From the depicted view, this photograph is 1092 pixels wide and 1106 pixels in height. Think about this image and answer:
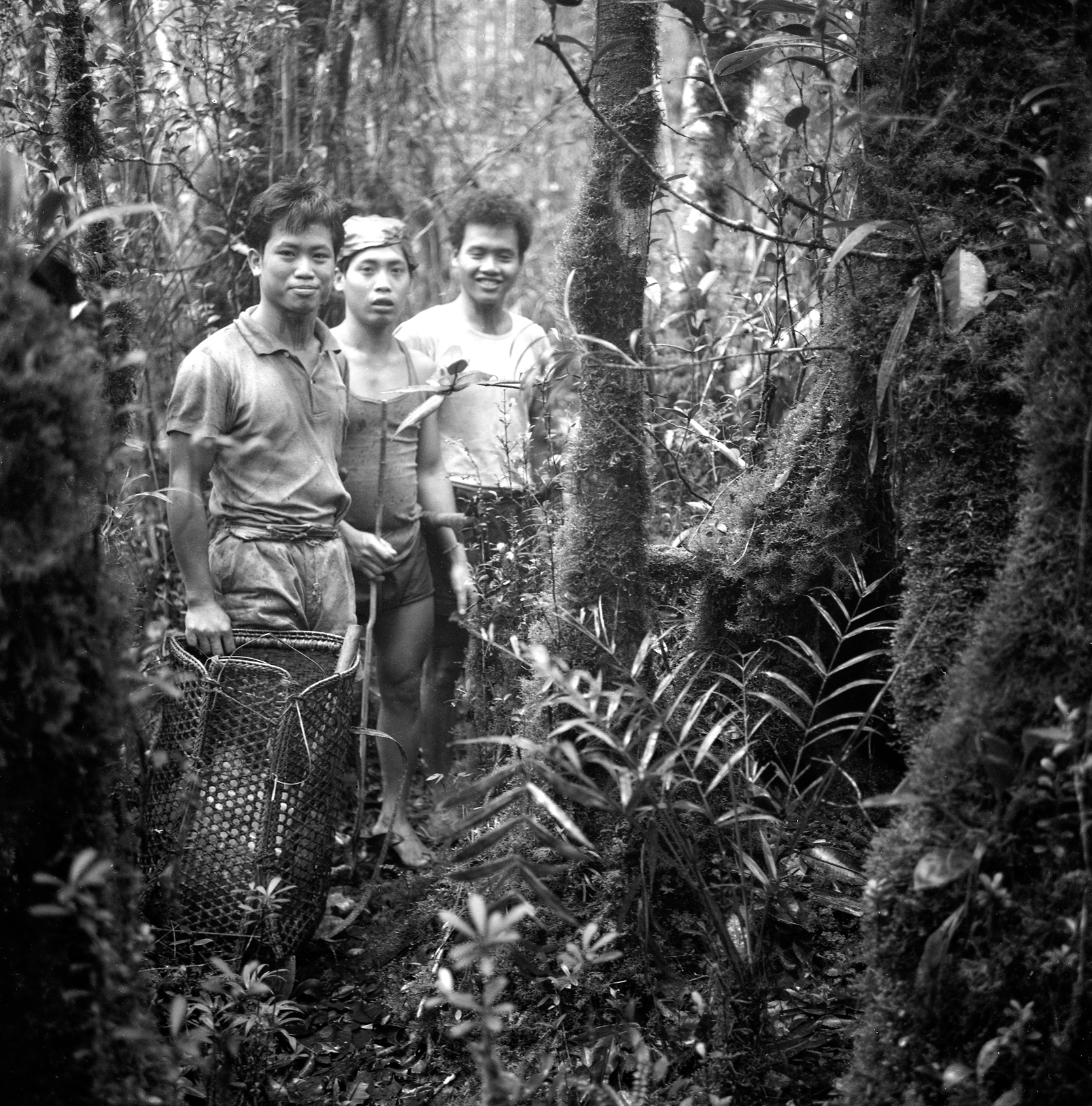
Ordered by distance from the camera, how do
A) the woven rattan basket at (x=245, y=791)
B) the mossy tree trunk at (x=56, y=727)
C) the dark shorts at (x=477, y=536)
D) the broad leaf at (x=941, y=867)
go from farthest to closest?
the dark shorts at (x=477, y=536) → the woven rattan basket at (x=245, y=791) → the broad leaf at (x=941, y=867) → the mossy tree trunk at (x=56, y=727)

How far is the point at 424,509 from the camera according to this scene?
432 cm

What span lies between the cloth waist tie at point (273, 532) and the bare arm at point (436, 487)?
28.4 inches

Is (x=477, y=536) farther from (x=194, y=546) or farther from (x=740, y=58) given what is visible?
(x=740, y=58)

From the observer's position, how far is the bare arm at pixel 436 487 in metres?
4.26

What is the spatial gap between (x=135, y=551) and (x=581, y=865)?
2.15 metres

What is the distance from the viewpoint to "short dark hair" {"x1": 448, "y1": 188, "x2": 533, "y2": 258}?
4.93m

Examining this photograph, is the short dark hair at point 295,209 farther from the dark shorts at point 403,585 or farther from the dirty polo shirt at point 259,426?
the dark shorts at point 403,585

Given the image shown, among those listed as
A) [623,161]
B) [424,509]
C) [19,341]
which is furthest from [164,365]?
[19,341]

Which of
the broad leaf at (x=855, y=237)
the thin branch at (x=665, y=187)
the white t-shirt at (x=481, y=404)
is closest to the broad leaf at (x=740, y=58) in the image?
the thin branch at (x=665, y=187)

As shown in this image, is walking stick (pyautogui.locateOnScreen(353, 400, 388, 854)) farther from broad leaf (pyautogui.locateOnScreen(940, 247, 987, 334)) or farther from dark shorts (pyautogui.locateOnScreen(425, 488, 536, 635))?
broad leaf (pyautogui.locateOnScreen(940, 247, 987, 334))

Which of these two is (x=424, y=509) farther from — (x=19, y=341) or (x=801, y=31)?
(x=19, y=341)

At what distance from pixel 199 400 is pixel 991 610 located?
237 cm

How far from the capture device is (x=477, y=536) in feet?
14.5

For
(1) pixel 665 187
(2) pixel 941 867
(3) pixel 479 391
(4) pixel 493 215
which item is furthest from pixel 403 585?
(2) pixel 941 867
